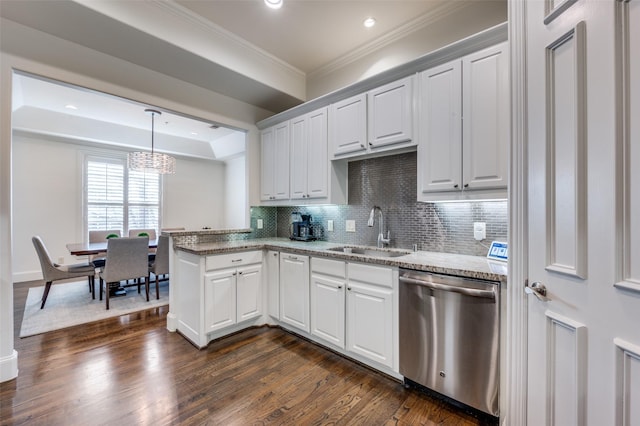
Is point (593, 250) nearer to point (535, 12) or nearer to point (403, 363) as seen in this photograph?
point (535, 12)

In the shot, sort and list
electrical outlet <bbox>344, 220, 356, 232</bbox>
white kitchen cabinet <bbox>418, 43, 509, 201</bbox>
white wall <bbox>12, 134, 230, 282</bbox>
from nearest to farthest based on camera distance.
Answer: white kitchen cabinet <bbox>418, 43, 509, 201</bbox>
electrical outlet <bbox>344, 220, 356, 232</bbox>
white wall <bbox>12, 134, 230, 282</bbox>

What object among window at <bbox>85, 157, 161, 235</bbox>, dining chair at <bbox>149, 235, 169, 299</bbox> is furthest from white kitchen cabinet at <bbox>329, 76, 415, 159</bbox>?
window at <bbox>85, 157, 161, 235</bbox>

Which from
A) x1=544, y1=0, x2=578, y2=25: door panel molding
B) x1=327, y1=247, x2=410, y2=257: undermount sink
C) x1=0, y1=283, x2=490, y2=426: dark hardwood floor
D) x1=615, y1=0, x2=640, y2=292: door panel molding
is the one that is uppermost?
x1=544, y1=0, x2=578, y2=25: door panel molding

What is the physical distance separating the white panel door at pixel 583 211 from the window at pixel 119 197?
22.9 ft

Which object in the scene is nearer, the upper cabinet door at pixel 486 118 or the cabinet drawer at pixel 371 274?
the upper cabinet door at pixel 486 118

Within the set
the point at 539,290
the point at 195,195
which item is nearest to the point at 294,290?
the point at 539,290

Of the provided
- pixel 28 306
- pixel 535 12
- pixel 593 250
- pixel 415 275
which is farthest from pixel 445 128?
pixel 28 306

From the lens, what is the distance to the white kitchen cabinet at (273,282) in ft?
9.49

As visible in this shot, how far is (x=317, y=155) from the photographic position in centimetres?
291

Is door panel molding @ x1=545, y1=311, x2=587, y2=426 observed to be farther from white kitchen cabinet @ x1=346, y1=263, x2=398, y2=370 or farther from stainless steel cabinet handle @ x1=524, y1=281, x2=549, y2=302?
white kitchen cabinet @ x1=346, y1=263, x2=398, y2=370

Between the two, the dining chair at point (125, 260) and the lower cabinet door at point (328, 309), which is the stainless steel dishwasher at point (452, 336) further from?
the dining chair at point (125, 260)

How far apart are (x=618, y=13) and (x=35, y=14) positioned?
331 cm

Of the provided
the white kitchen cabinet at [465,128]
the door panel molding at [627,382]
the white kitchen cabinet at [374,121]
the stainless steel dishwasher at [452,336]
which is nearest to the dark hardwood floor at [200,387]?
the stainless steel dishwasher at [452,336]

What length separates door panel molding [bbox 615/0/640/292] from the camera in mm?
816
